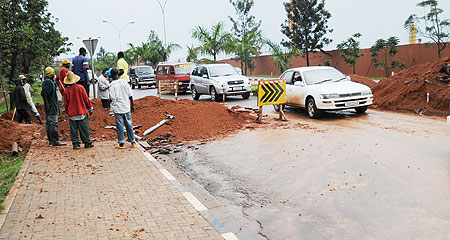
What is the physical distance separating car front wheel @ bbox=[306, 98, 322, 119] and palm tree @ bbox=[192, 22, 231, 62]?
22.5m

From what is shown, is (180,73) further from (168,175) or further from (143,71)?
(168,175)

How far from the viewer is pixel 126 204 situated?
550 centimetres

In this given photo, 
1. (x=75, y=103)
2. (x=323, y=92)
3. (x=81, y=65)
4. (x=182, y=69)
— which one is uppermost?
(x=182, y=69)

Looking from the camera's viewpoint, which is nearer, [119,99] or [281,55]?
[119,99]

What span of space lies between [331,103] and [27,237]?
9.67 metres

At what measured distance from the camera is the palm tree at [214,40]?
3538cm

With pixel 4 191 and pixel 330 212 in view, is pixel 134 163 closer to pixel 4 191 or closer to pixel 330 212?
pixel 4 191

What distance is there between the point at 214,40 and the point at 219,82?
16822mm

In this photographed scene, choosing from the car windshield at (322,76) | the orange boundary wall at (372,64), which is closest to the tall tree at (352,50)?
the orange boundary wall at (372,64)

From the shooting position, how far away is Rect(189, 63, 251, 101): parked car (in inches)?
764

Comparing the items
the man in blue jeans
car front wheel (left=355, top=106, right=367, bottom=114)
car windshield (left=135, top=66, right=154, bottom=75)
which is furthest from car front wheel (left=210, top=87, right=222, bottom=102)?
car windshield (left=135, top=66, right=154, bottom=75)

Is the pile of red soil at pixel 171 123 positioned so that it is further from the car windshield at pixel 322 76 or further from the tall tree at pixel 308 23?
the tall tree at pixel 308 23

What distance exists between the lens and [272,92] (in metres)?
12.6

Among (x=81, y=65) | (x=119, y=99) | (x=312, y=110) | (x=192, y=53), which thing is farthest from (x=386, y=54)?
(x=119, y=99)
